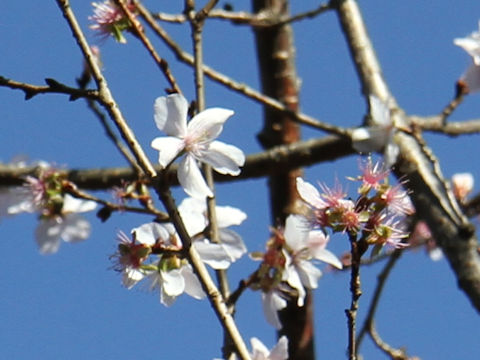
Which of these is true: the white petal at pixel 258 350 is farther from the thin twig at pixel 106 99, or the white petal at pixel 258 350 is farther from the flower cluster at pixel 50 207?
the flower cluster at pixel 50 207

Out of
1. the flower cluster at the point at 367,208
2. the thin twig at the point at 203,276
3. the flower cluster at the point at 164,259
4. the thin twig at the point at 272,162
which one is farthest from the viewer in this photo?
the thin twig at the point at 272,162

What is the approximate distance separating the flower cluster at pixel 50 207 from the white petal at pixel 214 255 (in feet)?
2.02

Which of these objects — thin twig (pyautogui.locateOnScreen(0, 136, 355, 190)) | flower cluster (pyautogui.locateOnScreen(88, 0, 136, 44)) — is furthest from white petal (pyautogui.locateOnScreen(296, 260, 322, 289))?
thin twig (pyautogui.locateOnScreen(0, 136, 355, 190))

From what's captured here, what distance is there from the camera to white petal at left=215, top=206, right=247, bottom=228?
205cm

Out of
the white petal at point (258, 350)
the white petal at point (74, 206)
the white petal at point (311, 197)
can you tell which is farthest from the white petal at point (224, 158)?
the white petal at point (74, 206)

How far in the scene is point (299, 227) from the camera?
1.81 metres

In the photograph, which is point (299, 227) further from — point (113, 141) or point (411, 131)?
point (113, 141)

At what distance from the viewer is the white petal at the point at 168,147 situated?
1.58 metres

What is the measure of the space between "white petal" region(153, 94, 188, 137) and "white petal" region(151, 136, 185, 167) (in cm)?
2

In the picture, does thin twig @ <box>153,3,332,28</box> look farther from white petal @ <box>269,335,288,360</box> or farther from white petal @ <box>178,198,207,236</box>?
white petal @ <box>269,335,288,360</box>

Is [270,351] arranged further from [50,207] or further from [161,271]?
[50,207]

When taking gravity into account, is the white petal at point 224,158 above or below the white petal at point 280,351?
above

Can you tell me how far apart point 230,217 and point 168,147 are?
47cm

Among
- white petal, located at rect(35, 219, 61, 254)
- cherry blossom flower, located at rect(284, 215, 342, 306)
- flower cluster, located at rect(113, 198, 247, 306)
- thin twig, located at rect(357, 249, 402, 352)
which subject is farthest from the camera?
white petal, located at rect(35, 219, 61, 254)
